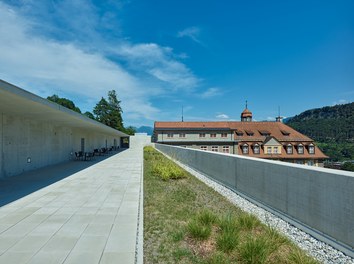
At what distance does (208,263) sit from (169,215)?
2076 mm

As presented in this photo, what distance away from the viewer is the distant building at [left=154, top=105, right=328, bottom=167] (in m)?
41.6

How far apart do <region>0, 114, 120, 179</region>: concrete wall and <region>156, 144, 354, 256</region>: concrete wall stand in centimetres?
920

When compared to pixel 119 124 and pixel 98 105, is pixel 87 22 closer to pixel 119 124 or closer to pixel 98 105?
pixel 119 124

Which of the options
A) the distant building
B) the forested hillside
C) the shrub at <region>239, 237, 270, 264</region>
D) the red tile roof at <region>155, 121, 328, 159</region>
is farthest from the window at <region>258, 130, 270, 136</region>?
the shrub at <region>239, 237, 270, 264</region>

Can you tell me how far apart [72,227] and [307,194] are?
13.9 ft

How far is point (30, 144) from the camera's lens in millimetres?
11789

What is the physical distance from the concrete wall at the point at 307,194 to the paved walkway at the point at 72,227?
2917 millimetres

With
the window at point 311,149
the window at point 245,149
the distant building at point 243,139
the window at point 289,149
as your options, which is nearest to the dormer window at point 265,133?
the distant building at point 243,139

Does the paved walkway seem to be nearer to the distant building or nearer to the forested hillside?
the distant building

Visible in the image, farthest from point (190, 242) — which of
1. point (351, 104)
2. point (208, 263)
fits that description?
point (351, 104)

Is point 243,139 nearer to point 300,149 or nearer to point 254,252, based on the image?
point 300,149

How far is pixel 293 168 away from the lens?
4664 millimetres

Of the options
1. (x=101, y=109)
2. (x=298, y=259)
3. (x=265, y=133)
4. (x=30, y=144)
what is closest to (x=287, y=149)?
(x=265, y=133)

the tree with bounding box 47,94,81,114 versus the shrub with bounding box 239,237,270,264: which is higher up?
the tree with bounding box 47,94,81,114
